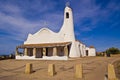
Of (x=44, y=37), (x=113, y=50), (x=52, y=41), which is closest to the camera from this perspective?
(x=52, y=41)

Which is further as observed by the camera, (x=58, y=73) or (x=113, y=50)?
(x=113, y=50)

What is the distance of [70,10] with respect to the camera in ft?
96.4

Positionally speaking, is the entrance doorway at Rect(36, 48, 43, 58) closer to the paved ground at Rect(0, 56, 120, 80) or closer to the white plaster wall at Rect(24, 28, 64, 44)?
the white plaster wall at Rect(24, 28, 64, 44)

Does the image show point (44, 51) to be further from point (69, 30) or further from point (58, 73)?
point (58, 73)

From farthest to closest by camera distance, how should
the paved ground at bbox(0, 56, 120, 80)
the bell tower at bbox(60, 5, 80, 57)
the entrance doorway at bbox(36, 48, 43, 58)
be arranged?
the entrance doorway at bbox(36, 48, 43, 58) → the bell tower at bbox(60, 5, 80, 57) → the paved ground at bbox(0, 56, 120, 80)

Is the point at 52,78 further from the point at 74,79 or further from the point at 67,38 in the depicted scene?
the point at 67,38

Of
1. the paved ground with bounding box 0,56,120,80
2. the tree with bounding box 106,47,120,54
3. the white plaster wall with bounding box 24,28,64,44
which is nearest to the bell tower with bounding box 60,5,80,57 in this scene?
the white plaster wall with bounding box 24,28,64,44

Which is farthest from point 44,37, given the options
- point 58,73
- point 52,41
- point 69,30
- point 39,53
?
point 58,73

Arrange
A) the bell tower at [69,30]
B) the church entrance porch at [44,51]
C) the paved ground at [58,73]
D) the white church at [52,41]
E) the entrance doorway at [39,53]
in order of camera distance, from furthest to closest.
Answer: the entrance doorway at [39,53], the bell tower at [69,30], the white church at [52,41], the church entrance porch at [44,51], the paved ground at [58,73]

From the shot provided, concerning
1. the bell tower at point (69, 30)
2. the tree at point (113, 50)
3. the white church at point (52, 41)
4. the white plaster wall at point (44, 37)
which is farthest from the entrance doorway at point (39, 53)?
the tree at point (113, 50)

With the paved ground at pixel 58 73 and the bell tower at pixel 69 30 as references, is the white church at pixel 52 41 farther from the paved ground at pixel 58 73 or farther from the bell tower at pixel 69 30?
the paved ground at pixel 58 73

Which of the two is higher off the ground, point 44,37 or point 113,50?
point 44,37

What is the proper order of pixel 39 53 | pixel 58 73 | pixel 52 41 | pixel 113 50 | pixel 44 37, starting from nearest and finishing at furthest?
pixel 58 73 → pixel 52 41 → pixel 44 37 → pixel 39 53 → pixel 113 50

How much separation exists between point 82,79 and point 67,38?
63.1ft
